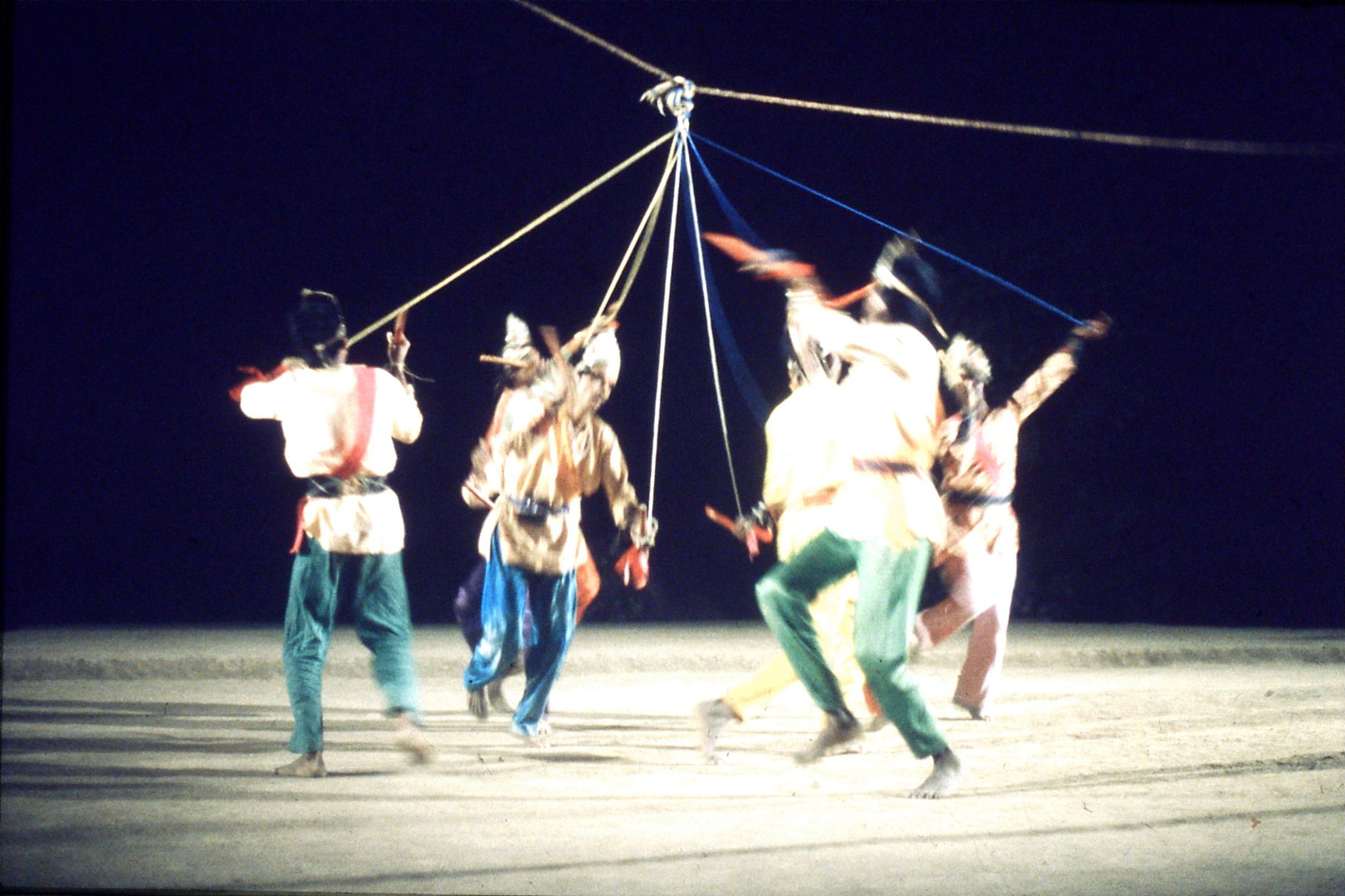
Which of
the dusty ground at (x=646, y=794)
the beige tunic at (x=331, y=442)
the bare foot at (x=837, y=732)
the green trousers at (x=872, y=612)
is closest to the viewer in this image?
the dusty ground at (x=646, y=794)

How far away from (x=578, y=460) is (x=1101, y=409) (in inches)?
255

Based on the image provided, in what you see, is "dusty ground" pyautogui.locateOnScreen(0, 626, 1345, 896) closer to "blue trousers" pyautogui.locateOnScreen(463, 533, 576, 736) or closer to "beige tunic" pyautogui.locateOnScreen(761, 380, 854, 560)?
"blue trousers" pyautogui.locateOnScreen(463, 533, 576, 736)

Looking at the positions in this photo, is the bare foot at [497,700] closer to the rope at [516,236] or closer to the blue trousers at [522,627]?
the blue trousers at [522,627]

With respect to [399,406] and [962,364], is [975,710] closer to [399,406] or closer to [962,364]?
[962,364]

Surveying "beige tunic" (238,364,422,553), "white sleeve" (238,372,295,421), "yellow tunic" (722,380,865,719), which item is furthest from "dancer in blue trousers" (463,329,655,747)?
"white sleeve" (238,372,295,421)

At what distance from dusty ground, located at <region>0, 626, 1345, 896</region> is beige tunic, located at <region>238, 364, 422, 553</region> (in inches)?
31.6

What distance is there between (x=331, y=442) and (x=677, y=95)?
5.81 feet

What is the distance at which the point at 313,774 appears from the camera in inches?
208

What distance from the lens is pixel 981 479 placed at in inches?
275

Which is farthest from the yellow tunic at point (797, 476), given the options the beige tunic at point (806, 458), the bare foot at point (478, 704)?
the bare foot at point (478, 704)

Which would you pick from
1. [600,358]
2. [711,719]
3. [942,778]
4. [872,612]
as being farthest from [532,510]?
[942,778]

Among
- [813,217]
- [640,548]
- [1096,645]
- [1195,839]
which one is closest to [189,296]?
[813,217]

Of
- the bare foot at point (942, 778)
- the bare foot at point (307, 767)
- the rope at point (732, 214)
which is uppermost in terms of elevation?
the rope at point (732, 214)

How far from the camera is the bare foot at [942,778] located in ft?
16.2
